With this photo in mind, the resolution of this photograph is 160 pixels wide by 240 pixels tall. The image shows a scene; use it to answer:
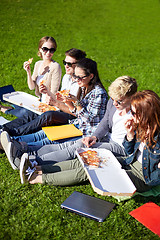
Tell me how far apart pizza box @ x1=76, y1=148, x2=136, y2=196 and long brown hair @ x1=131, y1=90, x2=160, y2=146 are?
22.6 inches

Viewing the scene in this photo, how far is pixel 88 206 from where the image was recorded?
12.4 feet

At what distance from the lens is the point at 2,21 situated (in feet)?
46.0

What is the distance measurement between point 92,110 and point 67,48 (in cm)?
778

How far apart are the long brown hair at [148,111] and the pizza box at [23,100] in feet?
7.35

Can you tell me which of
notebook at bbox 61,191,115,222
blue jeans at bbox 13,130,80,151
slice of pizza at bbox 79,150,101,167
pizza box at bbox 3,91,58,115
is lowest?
notebook at bbox 61,191,115,222

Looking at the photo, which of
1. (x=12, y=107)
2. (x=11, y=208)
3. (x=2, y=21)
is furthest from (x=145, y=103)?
(x=2, y=21)

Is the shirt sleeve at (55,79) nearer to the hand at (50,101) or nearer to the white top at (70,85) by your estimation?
the white top at (70,85)

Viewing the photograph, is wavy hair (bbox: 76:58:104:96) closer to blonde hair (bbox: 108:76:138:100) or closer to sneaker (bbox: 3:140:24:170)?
blonde hair (bbox: 108:76:138:100)

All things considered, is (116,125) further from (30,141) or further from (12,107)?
(12,107)

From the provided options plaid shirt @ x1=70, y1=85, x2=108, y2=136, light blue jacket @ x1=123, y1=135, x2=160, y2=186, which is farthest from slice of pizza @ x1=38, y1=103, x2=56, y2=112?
light blue jacket @ x1=123, y1=135, x2=160, y2=186

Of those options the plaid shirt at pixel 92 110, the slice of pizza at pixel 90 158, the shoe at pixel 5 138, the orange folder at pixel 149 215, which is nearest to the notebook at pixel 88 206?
the orange folder at pixel 149 215

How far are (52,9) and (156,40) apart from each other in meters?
6.05

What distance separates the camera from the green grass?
352 cm

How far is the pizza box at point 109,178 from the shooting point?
3.44m
